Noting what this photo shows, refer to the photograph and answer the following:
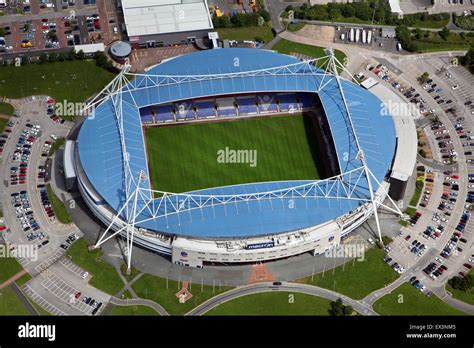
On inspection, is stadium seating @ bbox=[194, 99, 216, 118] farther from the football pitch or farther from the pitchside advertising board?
the pitchside advertising board

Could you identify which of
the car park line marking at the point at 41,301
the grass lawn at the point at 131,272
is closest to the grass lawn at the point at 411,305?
the grass lawn at the point at 131,272

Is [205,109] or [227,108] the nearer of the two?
[205,109]

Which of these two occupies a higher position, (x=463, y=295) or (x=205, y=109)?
(x=205, y=109)

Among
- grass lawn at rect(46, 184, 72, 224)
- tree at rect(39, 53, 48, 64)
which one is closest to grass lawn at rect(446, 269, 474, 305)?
grass lawn at rect(46, 184, 72, 224)

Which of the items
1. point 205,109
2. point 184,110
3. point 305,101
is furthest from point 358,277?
point 184,110

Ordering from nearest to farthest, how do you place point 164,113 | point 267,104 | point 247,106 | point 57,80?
point 164,113 < point 247,106 < point 267,104 < point 57,80

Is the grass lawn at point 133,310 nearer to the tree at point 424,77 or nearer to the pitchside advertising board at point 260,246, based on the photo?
the pitchside advertising board at point 260,246

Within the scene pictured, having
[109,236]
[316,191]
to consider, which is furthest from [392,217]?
[109,236]

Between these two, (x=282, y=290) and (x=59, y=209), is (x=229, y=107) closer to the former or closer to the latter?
(x=59, y=209)
